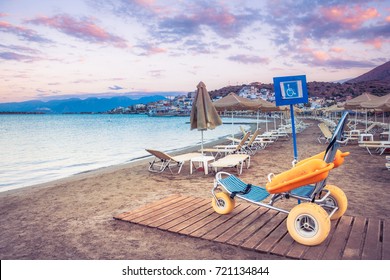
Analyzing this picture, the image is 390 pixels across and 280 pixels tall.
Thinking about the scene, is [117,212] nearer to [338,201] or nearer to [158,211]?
[158,211]

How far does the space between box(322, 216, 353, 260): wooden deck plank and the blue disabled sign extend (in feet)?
4.92

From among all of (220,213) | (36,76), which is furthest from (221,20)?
(36,76)

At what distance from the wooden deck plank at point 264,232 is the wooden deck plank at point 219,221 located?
1.63 feet

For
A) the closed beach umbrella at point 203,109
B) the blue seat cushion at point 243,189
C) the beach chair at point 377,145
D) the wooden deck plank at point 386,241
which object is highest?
the closed beach umbrella at point 203,109

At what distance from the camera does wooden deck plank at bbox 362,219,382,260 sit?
271cm

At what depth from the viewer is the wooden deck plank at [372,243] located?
8.89ft

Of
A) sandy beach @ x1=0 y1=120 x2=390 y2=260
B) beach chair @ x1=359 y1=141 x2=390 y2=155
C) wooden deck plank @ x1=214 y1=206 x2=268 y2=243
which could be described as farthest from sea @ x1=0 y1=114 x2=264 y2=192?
wooden deck plank @ x1=214 y1=206 x2=268 y2=243

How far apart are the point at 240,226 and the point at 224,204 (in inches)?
17.9

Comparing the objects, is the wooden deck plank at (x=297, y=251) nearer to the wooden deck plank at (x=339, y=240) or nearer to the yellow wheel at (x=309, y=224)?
the yellow wheel at (x=309, y=224)

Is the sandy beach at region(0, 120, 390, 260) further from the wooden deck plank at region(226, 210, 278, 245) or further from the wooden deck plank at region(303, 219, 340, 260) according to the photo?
the wooden deck plank at region(303, 219, 340, 260)

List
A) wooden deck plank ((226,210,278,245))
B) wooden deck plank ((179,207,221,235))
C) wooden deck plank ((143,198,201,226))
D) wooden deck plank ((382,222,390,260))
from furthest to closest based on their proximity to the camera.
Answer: wooden deck plank ((143,198,201,226)) < wooden deck plank ((179,207,221,235)) < wooden deck plank ((226,210,278,245)) < wooden deck plank ((382,222,390,260))

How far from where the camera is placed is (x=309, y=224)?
10.1 feet

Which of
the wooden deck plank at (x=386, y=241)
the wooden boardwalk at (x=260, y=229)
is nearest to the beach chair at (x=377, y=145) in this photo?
the wooden boardwalk at (x=260, y=229)

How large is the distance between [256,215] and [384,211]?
1.87m
